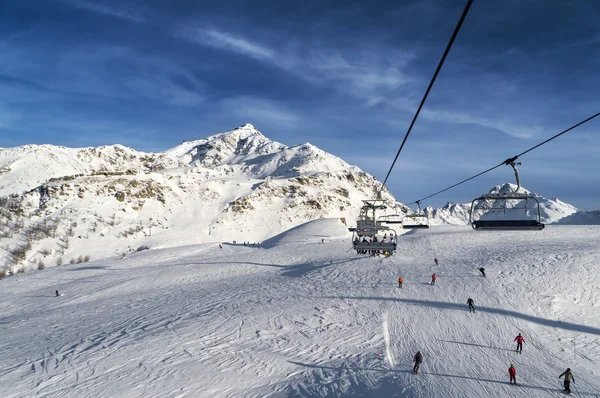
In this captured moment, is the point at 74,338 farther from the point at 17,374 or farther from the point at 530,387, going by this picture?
the point at 530,387

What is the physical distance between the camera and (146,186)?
368ft

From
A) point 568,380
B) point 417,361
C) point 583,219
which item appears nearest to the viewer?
point 568,380

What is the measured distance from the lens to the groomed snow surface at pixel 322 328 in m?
14.8

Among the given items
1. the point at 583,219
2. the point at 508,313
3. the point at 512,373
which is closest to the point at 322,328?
the point at 512,373


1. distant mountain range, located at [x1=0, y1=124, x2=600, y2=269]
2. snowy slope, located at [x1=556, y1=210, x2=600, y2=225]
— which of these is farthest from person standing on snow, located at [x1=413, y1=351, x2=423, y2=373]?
snowy slope, located at [x1=556, y1=210, x2=600, y2=225]

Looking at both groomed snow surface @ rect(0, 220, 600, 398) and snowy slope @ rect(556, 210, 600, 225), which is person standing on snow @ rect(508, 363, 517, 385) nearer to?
groomed snow surface @ rect(0, 220, 600, 398)

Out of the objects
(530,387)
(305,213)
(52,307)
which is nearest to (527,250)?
(530,387)

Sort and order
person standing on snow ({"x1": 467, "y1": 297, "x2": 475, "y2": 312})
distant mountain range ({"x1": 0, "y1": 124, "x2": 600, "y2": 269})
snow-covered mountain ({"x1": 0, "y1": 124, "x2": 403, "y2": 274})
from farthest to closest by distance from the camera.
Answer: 1. snow-covered mountain ({"x1": 0, "y1": 124, "x2": 403, "y2": 274})
2. distant mountain range ({"x1": 0, "y1": 124, "x2": 600, "y2": 269})
3. person standing on snow ({"x1": 467, "y1": 297, "x2": 475, "y2": 312})

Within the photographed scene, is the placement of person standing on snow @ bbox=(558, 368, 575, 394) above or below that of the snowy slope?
below

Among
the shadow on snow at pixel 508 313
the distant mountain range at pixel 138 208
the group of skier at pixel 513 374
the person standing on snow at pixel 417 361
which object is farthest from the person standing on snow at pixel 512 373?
the distant mountain range at pixel 138 208

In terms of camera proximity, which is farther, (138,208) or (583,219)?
(583,219)

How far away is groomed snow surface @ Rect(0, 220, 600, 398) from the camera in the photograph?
1484 cm

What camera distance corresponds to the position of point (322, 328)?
2148cm

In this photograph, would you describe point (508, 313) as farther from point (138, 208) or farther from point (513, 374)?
point (138, 208)
